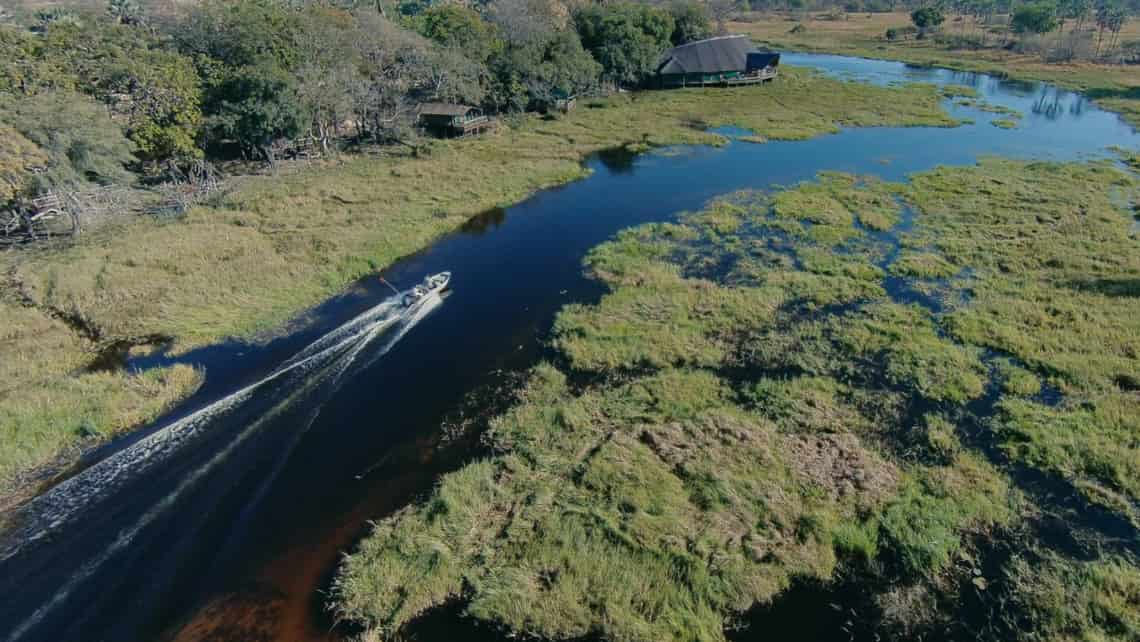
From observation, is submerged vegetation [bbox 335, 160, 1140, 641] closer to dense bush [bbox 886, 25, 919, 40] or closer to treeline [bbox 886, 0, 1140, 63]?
treeline [bbox 886, 0, 1140, 63]

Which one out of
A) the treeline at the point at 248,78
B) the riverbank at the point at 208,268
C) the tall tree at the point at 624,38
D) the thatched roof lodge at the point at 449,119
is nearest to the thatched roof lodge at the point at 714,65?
the tall tree at the point at 624,38

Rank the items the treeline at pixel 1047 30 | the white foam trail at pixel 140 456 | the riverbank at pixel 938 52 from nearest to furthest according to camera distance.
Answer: the white foam trail at pixel 140 456, the riverbank at pixel 938 52, the treeline at pixel 1047 30

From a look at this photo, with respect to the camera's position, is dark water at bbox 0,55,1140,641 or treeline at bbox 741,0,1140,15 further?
treeline at bbox 741,0,1140,15

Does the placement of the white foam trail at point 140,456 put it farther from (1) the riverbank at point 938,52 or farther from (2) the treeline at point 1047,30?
(2) the treeline at point 1047,30

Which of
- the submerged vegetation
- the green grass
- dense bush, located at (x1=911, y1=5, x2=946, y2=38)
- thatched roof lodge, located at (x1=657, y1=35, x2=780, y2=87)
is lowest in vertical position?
the green grass

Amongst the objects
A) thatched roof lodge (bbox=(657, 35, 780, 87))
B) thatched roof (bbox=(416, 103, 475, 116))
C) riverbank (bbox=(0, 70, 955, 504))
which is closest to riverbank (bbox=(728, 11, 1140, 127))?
thatched roof lodge (bbox=(657, 35, 780, 87))

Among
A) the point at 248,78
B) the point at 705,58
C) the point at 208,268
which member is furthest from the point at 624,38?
the point at 208,268
